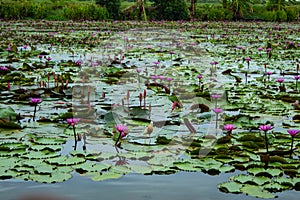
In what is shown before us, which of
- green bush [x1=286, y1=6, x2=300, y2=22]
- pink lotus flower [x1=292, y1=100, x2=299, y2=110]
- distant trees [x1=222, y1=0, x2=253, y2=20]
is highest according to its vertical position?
distant trees [x1=222, y1=0, x2=253, y2=20]

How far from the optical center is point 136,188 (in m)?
2.16

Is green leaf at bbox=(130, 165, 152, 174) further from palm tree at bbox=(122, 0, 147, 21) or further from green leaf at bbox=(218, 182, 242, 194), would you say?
palm tree at bbox=(122, 0, 147, 21)

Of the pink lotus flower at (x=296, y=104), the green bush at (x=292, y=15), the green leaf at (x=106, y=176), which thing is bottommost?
the green leaf at (x=106, y=176)

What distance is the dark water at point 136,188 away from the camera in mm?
2059

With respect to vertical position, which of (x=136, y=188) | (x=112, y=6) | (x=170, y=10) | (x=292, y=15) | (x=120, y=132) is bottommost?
(x=136, y=188)

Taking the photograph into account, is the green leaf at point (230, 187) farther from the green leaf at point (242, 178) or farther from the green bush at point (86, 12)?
the green bush at point (86, 12)

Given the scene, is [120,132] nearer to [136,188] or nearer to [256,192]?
[136,188]

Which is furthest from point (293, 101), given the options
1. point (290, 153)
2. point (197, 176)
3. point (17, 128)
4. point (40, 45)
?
point (40, 45)

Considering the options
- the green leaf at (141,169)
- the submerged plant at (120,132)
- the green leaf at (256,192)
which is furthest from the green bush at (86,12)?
the green leaf at (256,192)

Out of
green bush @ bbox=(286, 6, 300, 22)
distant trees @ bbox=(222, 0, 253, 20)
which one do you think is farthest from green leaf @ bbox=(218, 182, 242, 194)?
green bush @ bbox=(286, 6, 300, 22)

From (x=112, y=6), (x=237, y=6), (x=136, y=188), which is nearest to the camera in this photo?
(x=136, y=188)

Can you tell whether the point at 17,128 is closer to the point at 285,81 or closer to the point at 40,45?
the point at 285,81

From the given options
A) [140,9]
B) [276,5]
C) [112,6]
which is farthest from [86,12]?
[276,5]

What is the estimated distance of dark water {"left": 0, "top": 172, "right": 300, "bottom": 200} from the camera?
2059mm
